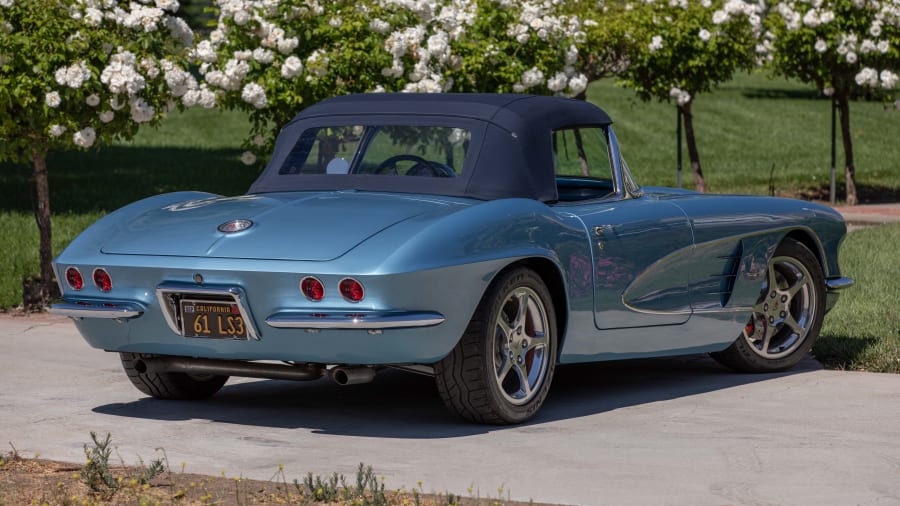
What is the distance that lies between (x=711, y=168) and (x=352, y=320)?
21849 mm

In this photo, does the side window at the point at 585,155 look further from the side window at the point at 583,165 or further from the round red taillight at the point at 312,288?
the round red taillight at the point at 312,288

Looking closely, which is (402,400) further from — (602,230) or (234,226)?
(234,226)

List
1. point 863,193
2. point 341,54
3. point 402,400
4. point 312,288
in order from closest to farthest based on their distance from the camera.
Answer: point 312,288, point 402,400, point 341,54, point 863,193

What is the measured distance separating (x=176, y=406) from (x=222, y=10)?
6065 millimetres

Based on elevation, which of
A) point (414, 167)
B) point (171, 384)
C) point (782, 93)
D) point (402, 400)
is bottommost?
point (782, 93)

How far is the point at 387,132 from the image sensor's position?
705 centimetres

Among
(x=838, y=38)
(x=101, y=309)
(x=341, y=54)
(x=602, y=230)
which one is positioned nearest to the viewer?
(x=101, y=309)

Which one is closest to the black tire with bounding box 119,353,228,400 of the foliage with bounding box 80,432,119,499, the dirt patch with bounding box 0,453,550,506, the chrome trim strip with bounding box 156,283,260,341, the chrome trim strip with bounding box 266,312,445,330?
the chrome trim strip with bounding box 156,283,260,341

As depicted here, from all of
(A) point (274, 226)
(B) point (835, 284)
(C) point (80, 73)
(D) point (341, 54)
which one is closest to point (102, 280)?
(A) point (274, 226)

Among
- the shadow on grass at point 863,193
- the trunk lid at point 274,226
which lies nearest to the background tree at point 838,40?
the shadow on grass at point 863,193

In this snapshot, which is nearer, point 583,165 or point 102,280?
point 102,280

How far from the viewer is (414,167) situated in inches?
271

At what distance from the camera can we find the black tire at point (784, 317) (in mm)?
7957

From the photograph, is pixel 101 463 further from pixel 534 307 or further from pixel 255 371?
pixel 534 307
